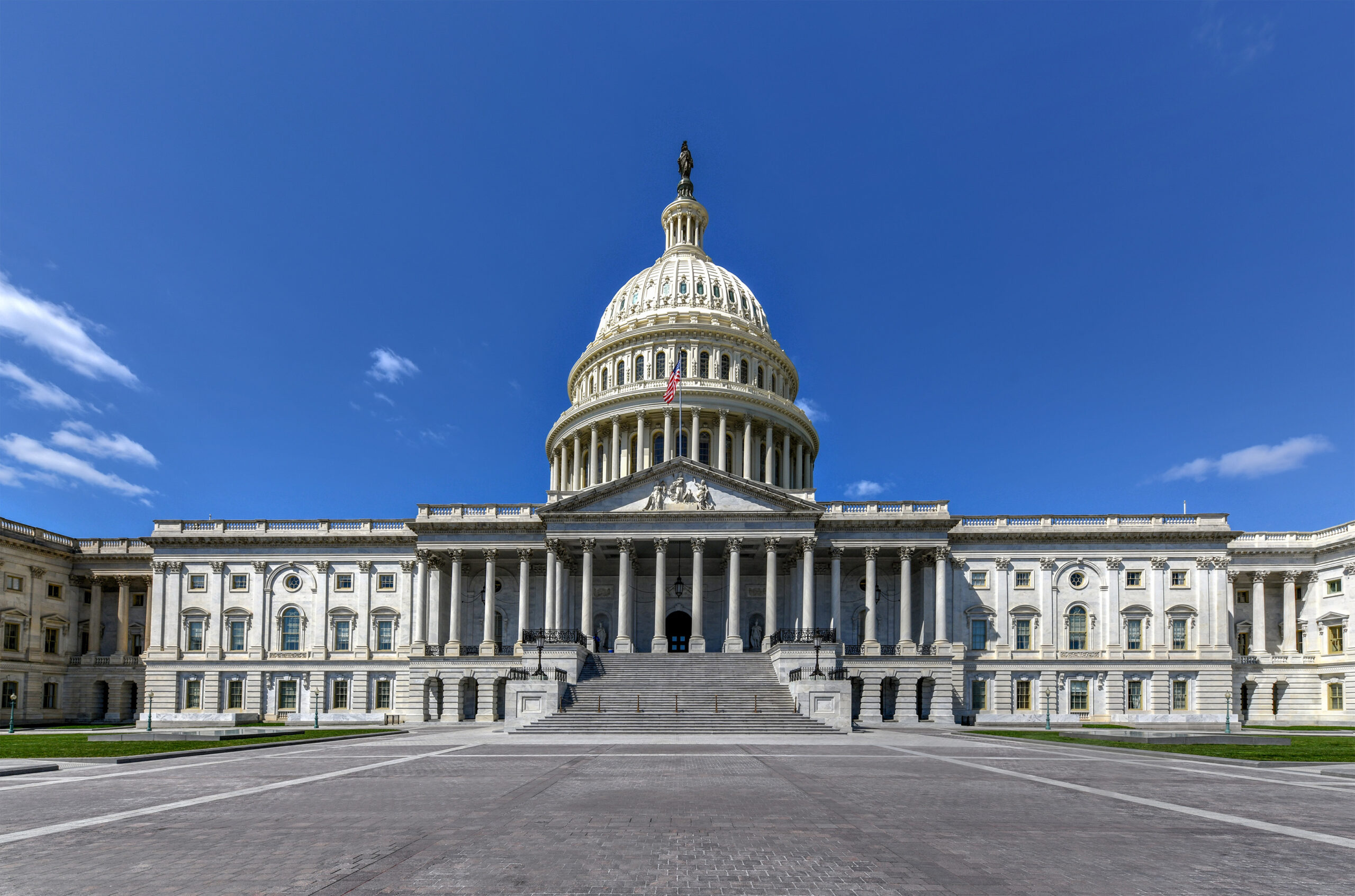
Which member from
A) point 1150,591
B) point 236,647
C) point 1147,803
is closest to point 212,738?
point 1147,803

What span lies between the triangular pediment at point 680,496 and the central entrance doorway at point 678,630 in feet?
41.3

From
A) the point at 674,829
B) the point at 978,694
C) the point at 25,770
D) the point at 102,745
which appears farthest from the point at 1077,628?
the point at 25,770

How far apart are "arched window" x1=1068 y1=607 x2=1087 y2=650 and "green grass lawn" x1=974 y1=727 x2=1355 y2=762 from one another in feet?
82.8

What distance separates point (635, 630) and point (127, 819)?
55062 mm

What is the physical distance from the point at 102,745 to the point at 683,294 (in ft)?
222

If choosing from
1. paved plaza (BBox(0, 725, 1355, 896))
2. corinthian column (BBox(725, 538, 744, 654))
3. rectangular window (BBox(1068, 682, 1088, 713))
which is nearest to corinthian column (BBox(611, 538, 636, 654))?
corinthian column (BBox(725, 538, 744, 654))

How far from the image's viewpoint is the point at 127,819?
14.2 m

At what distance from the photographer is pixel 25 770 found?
2178 centimetres

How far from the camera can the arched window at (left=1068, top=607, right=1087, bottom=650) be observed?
6300 cm

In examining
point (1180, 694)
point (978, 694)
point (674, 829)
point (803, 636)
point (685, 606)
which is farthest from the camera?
point (685, 606)

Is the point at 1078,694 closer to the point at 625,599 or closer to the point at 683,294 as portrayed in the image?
the point at 625,599

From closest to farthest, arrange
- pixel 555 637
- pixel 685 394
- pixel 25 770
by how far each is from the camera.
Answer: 1. pixel 25 770
2. pixel 555 637
3. pixel 685 394

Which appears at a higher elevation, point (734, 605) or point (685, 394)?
point (685, 394)

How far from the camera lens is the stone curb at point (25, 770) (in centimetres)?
2128
